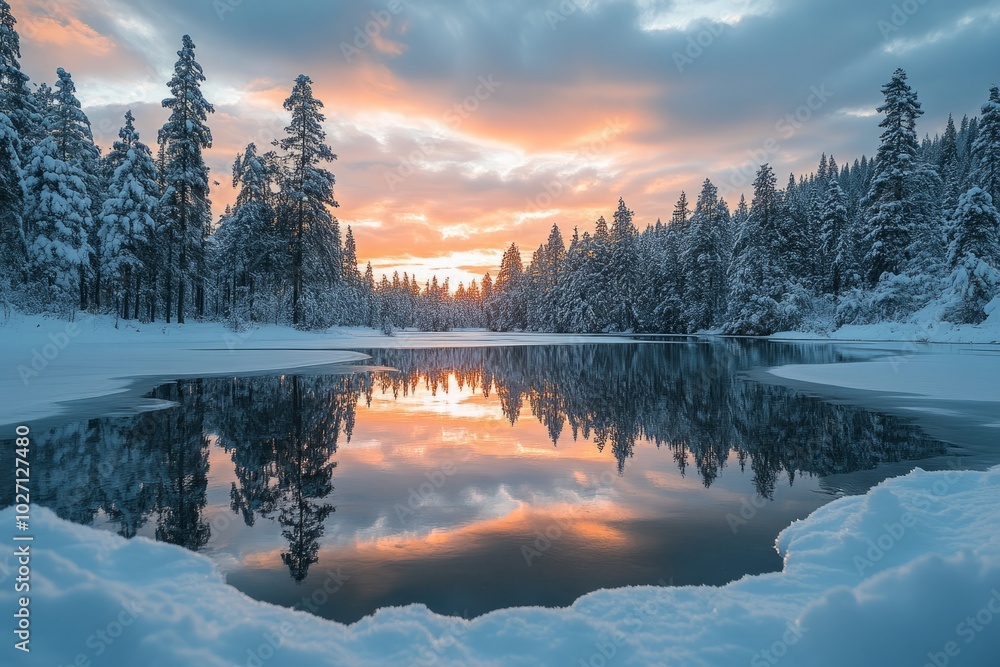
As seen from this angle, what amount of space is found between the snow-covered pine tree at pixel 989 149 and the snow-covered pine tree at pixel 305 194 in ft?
166

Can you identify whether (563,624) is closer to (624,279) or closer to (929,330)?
(929,330)

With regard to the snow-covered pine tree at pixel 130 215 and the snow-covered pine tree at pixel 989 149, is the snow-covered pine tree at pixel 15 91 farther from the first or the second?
the snow-covered pine tree at pixel 989 149

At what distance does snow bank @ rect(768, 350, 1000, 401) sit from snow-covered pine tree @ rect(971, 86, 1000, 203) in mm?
26302

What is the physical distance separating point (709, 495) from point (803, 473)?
1.90m

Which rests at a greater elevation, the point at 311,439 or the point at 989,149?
the point at 989,149

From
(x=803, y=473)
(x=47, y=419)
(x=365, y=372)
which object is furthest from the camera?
(x=365, y=372)

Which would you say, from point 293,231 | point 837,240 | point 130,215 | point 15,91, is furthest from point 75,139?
point 837,240

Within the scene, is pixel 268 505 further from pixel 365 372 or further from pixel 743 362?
pixel 743 362

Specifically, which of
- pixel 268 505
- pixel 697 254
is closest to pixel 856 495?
pixel 268 505

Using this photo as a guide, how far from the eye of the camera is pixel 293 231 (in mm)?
40312

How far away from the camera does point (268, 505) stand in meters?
6.25

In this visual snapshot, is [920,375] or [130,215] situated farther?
[130,215]

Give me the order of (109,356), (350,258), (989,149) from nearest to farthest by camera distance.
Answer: (109,356) → (989,149) → (350,258)

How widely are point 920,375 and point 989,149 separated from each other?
118ft
